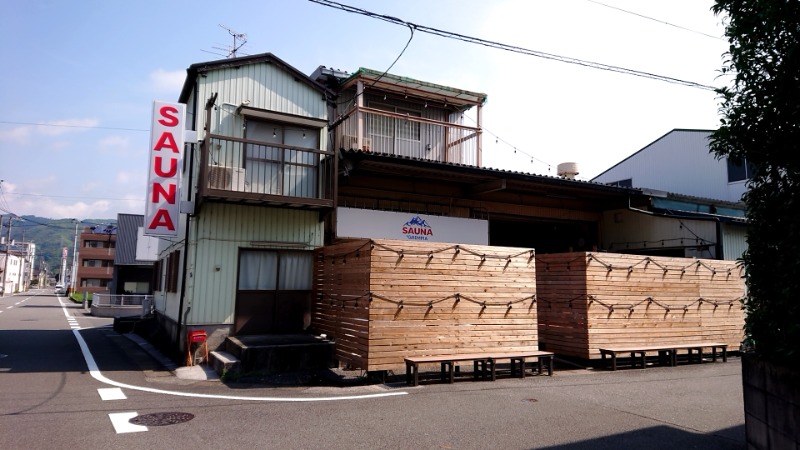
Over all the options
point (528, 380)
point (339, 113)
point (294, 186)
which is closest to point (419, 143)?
point (339, 113)

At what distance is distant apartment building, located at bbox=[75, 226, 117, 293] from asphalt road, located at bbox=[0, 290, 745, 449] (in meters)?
60.9

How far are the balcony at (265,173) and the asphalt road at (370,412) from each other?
417 cm

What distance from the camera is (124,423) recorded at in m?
6.43

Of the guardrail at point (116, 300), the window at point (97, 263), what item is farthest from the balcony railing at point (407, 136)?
the window at point (97, 263)

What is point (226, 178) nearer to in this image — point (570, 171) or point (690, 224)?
point (570, 171)

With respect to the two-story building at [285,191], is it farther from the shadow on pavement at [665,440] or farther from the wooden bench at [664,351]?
the shadow on pavement at [665,440]

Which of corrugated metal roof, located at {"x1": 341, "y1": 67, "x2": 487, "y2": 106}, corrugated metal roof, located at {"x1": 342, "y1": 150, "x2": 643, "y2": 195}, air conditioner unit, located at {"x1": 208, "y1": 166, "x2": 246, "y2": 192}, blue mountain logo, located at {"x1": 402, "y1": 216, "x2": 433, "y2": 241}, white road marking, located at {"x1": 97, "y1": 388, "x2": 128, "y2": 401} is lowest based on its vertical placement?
white road marking, located at {"x1": 97, "y1": 388, "x2": 128, "y2": 401}

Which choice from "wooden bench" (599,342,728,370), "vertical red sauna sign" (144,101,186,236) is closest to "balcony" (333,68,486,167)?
"vertical red sauna sign" (144,101,186,236)

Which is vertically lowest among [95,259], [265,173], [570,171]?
[95,259]

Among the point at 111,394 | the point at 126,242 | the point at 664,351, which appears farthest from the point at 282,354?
the point at 126,242

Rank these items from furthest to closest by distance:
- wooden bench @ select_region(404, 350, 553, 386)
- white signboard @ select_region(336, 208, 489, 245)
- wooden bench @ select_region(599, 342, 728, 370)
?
1. white signboard @ select_region(336, 208, 489, 245)
2. wooden bench @ select_region(599, 342, 728, 370)
3. wooden bench @ select_region(404, 350, 553, 386)

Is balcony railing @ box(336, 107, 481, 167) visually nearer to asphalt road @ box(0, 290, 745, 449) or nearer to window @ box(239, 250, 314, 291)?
window @ box(239, 250, 314, 291)

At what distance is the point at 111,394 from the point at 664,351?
12.0m

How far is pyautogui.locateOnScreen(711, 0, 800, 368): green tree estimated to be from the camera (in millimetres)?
4652
